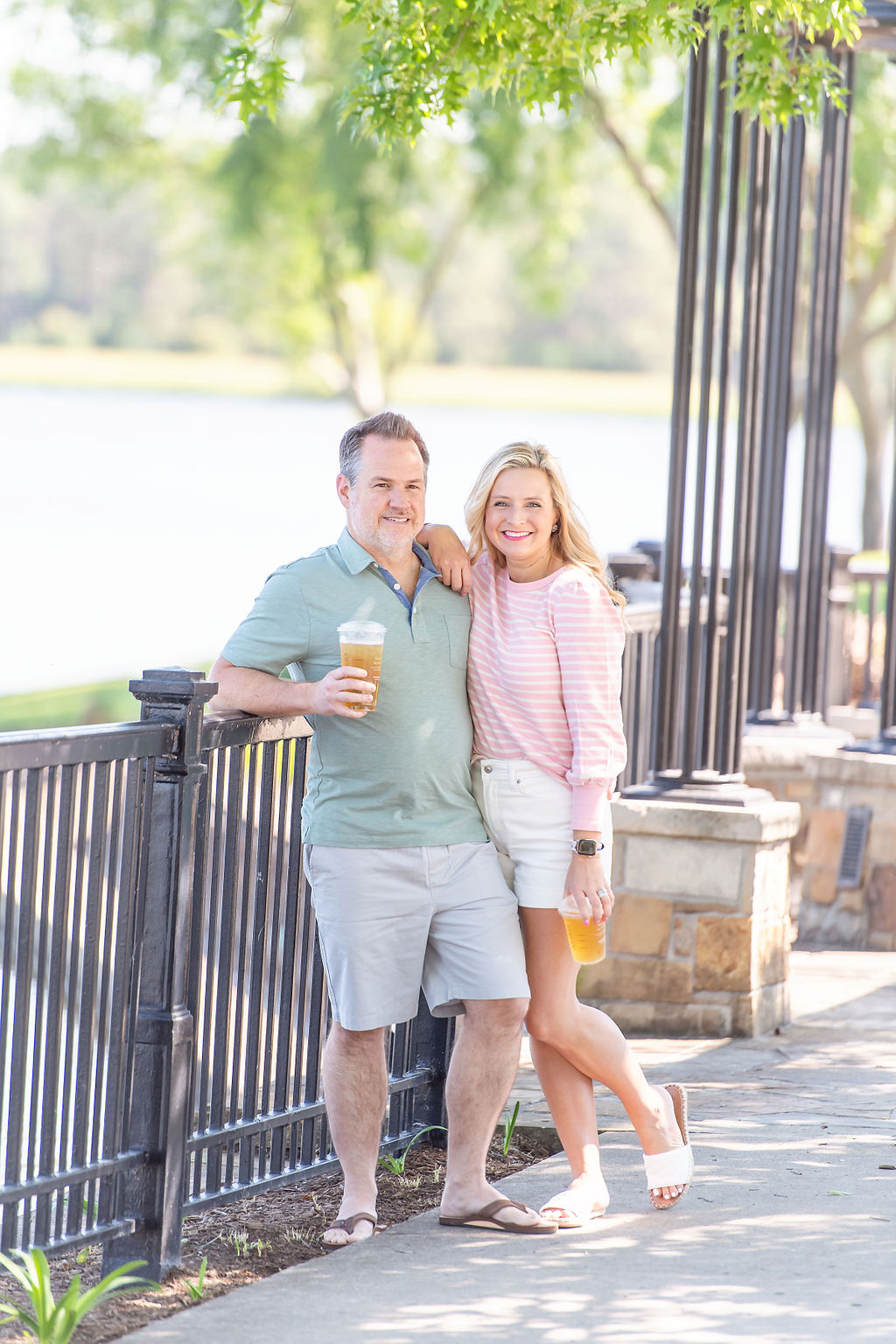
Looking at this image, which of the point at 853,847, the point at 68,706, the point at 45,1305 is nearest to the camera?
the point at 45,1305

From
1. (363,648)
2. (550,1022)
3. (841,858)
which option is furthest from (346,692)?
(841,858)

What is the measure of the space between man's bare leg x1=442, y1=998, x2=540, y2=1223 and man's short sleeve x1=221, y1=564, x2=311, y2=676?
0.94 metres

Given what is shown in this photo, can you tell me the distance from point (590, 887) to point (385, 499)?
1.01 m

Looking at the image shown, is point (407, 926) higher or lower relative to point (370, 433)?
lower

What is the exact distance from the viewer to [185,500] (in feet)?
197

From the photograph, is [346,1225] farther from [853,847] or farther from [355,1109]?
[853,847]

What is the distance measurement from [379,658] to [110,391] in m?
64.8

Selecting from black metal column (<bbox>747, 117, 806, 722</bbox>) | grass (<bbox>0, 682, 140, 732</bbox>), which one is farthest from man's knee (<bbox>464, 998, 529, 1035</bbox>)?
grass (<bbox>0, 682, 140, 732</bbox>)

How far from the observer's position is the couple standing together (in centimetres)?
388

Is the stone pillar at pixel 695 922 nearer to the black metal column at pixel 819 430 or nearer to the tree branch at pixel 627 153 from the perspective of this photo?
the black metal column at pixel 819 430

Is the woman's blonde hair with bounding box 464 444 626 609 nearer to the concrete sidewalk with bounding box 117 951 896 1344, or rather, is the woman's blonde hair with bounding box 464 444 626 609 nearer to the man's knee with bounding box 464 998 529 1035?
the man's knee with bounding box 464 998 529 1035

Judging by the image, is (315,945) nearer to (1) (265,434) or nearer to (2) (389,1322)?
(2) (389,1322)

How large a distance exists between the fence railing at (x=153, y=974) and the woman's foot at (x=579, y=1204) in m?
0.68

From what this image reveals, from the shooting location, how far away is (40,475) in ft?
211
